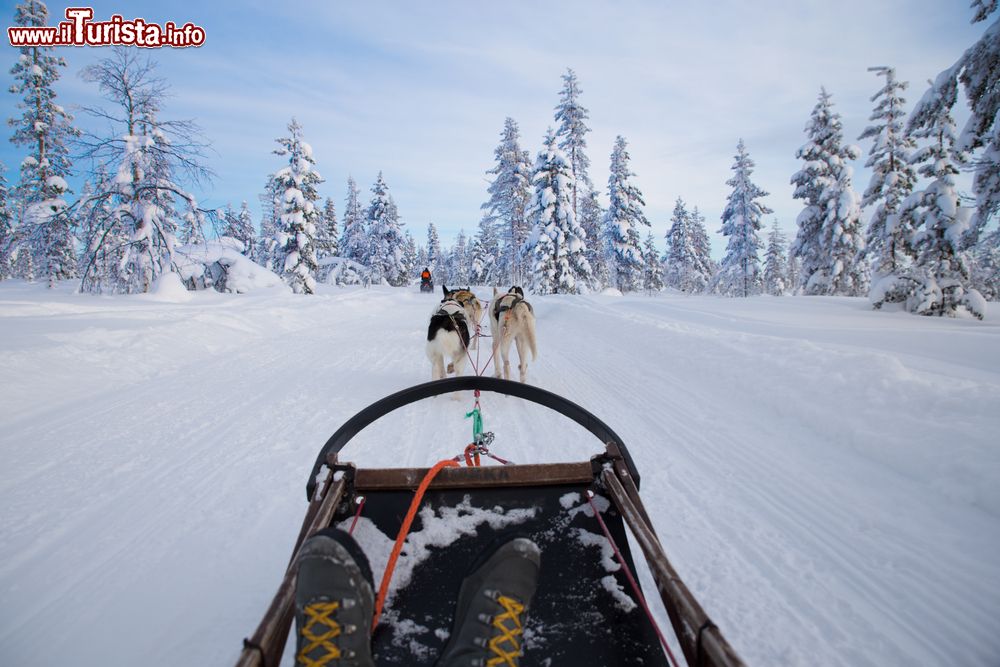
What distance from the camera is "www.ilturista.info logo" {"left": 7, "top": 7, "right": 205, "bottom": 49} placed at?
9.52 metres

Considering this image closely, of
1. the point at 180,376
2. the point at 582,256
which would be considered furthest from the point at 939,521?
the point at 582,256

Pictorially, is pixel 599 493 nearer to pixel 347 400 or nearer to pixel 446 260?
pixel 347 400

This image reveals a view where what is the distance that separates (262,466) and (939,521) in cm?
507

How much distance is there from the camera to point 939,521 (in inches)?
111

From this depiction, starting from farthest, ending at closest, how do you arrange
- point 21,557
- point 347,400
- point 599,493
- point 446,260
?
point 446,260, point 347,400, point 21,557, point 599,493

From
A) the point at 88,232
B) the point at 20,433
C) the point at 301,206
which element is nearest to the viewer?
the point at 20,433

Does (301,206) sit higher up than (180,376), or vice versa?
(301,206)

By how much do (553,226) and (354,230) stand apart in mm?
27366

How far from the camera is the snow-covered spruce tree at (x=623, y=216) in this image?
3164cm

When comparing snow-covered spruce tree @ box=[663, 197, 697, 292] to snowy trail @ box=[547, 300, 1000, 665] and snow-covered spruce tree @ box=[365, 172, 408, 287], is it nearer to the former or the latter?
snow-covered spruce tree @ box=[365, 172, 408, 287]

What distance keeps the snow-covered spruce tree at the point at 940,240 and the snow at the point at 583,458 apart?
7364 millimetres

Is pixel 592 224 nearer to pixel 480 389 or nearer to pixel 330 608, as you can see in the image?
pixel 480 389

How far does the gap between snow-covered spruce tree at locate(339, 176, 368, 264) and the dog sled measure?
149ft

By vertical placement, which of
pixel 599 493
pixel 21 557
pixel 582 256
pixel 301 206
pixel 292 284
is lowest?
pixel 21 557
